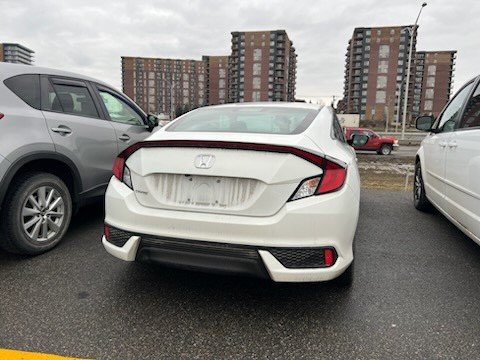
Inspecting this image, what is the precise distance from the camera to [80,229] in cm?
424

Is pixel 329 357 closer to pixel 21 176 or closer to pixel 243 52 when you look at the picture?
pixel 21 176

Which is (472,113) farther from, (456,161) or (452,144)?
(456,161)

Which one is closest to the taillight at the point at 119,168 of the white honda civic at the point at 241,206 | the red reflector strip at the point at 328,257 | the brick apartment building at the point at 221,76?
the white honda civic at the point at 241,206

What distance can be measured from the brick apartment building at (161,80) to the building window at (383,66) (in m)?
52.8

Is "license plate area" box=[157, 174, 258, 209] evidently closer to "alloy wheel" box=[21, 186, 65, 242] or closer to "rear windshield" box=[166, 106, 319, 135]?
"rear windshield" box=[166, 106, 319, 135]

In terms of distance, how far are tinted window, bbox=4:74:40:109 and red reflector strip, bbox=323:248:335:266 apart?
2822 millimetres

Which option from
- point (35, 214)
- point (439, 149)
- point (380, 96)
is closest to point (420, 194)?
point (439, 149)

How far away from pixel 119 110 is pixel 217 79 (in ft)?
414

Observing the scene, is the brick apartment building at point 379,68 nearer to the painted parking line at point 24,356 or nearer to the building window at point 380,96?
the building window at point 380,96

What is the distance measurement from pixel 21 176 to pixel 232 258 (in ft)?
7.07

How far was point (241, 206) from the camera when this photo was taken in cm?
224

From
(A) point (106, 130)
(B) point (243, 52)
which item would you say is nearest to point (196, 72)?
(B) point (243, 52)

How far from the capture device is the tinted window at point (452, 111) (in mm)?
3898

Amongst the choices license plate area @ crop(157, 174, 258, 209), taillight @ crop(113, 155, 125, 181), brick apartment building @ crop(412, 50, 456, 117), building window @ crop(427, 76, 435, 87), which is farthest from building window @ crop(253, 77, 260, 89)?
license plate area @ crop(157, 174, 258, 209)
